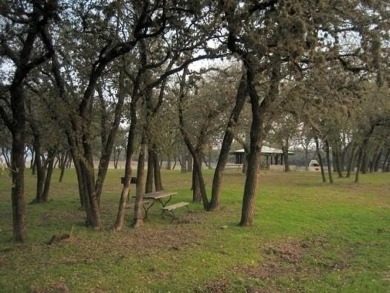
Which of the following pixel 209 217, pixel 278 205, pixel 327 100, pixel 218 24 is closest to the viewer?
pixel 218 24

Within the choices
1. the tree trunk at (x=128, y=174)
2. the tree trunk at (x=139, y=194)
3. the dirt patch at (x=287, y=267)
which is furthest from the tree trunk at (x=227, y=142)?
the dirt patch at (x=287, y=267)

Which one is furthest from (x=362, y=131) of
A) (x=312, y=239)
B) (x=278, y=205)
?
(x=312, y=239)

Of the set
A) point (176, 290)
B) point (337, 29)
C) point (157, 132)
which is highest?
point (337, 29)

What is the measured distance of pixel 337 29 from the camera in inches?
402

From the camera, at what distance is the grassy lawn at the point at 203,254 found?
25.3 ft

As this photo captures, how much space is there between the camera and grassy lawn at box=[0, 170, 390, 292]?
25.3ft

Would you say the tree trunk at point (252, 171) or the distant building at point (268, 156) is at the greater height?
the distant building at point (268, 156)

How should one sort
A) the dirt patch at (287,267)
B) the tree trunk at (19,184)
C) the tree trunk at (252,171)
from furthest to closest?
the tree trunk at (252,171) < the tree trunk at (19,184) < the dirt patch at (287,267)

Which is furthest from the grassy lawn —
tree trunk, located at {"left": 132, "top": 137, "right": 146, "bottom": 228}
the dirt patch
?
tree trunk, located at {"left": 132, "top": 137, "right": 146, "bottom": 228}

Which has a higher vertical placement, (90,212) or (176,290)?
(90,212)

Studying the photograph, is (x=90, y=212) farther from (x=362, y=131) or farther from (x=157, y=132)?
(x=362, y=131)

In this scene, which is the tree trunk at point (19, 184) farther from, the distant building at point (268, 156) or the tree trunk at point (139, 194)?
the distant building at point (268, 156)

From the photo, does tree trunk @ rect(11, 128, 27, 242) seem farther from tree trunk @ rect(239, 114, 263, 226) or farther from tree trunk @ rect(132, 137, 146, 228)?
tree trunk @ rect(239, 114, 263, 226)

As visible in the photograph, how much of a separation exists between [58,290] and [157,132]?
18.5 ft
